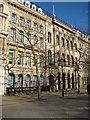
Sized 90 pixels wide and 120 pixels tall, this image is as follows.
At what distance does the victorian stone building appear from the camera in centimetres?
2647

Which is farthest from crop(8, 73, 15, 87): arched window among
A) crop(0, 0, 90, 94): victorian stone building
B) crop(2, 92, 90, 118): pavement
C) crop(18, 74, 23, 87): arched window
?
crop(2, 92, 90, 118): pavement

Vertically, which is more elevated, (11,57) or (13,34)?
(13,34)

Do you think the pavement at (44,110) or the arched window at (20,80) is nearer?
the pavement at (44,110)

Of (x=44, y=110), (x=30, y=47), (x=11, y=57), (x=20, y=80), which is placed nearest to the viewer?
(x=44, y=110)

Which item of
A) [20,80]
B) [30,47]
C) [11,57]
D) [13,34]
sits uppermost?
[13,34]

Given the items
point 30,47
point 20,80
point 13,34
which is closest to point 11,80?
point 20,80

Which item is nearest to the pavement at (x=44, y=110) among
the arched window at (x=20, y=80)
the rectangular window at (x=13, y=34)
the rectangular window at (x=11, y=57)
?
the rectangular window at (x=11, y=57)

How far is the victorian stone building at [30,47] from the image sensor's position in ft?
86.8

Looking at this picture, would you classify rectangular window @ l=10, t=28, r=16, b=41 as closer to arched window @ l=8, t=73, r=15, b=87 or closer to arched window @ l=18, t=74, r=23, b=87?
arched window @ l=8, t=73, r=15, b=87

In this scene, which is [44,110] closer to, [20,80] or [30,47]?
[20,80]

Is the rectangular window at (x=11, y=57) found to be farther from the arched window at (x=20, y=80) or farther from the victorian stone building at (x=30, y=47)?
the arched window at (x=20, y=80)

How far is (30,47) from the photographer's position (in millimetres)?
30891

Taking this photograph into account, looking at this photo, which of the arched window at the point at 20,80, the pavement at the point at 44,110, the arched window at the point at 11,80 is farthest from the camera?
the arched window at the point at 20,80

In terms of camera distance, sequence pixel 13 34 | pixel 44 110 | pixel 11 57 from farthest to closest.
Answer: pixel 13 34, pixel 11 57, pixel 44 110
